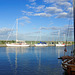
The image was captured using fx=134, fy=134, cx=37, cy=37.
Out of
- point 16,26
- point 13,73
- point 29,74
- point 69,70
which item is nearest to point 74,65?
point 69,70

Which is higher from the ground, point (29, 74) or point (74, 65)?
point (74, 65)

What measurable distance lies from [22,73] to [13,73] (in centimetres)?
229

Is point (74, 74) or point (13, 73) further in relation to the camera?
point (13, 73)

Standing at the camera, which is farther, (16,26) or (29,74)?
(16,26)

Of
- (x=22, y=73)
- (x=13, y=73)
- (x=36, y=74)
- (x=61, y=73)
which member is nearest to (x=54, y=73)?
(x=61, y=73)

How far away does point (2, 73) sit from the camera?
3309 cm

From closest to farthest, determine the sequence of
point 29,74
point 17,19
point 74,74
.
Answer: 1. point 74,74
2. point 29,74
3. point 17,19

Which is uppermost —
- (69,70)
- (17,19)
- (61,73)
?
(17,19)

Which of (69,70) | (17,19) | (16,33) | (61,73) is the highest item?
(17,19)

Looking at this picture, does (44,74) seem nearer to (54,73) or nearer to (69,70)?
(54,73)

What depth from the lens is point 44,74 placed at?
107ft

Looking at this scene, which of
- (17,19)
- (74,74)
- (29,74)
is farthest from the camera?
(17,19)

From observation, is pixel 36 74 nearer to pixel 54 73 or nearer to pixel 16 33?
pixel 54 73

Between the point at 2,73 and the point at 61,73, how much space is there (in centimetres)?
1471
